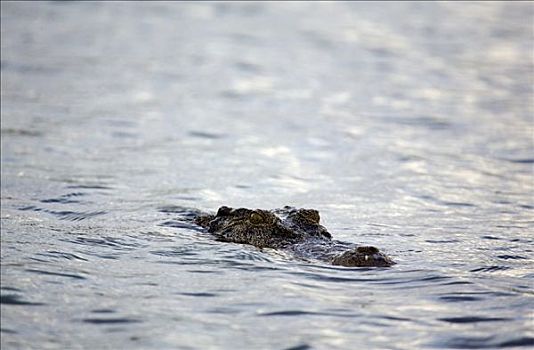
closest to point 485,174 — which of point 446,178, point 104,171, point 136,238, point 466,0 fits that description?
point 446,178

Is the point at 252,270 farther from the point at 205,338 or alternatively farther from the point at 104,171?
the point at 104,171

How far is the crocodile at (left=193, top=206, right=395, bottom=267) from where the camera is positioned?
8586mm

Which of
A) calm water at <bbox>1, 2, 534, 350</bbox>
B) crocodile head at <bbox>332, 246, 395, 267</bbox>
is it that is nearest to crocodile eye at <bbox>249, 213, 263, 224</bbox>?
calm water at <bbox>1, 2, 534, 350</bbox>

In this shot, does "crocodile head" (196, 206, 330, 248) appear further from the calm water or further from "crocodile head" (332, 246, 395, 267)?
"crocodile head" (332, 246, 395, 267)

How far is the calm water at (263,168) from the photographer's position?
7.38 metres

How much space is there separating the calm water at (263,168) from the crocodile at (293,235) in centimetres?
16

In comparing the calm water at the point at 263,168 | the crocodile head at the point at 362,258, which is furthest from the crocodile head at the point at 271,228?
the crocodile head at the point at 362,258

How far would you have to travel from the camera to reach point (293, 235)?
9.26 meters

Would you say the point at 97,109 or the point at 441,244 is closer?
the point at 441,244

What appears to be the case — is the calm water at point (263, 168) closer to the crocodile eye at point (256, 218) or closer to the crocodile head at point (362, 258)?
the crocodile head at point (362, 258)

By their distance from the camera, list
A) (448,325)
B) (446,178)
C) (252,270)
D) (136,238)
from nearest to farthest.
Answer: (448,325) → (252,270) → (136,238) → (446,178)

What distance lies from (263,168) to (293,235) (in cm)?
526

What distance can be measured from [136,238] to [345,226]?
7.83ft

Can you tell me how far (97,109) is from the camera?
17781mm
